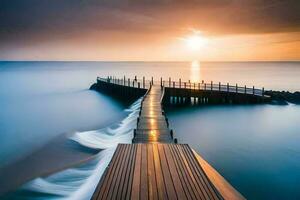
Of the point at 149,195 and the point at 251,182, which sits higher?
the point at 149,195

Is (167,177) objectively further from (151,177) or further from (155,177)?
(151,177)

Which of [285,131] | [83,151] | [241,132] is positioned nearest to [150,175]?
[83,151]

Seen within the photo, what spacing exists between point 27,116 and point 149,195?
32.4 m

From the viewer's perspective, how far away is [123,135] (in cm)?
2205

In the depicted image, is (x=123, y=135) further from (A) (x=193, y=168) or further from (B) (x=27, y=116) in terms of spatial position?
(B) (x=27, y=116)

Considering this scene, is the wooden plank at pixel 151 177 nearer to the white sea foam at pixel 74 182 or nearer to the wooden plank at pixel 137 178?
the wooden plank at pixel 137 178

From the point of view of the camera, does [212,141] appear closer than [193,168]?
No

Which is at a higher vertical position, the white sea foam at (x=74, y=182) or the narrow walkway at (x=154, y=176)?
the narrow walkway at (x=154, y=176)

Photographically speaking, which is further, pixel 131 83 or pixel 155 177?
pixel 131 83

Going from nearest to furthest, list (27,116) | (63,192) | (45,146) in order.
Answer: (63,192), (45,146), (27,116)

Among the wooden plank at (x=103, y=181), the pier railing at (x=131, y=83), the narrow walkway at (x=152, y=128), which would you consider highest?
the pier railing at (x=131, y=83)

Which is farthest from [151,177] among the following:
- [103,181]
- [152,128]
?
[152,128]

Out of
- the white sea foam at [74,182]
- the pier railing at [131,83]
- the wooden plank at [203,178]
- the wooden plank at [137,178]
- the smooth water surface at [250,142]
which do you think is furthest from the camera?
the pier railing at [131,83]

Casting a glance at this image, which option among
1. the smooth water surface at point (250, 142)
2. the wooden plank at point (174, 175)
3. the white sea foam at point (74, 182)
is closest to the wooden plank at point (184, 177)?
the wooden plank at point (174, 175)
